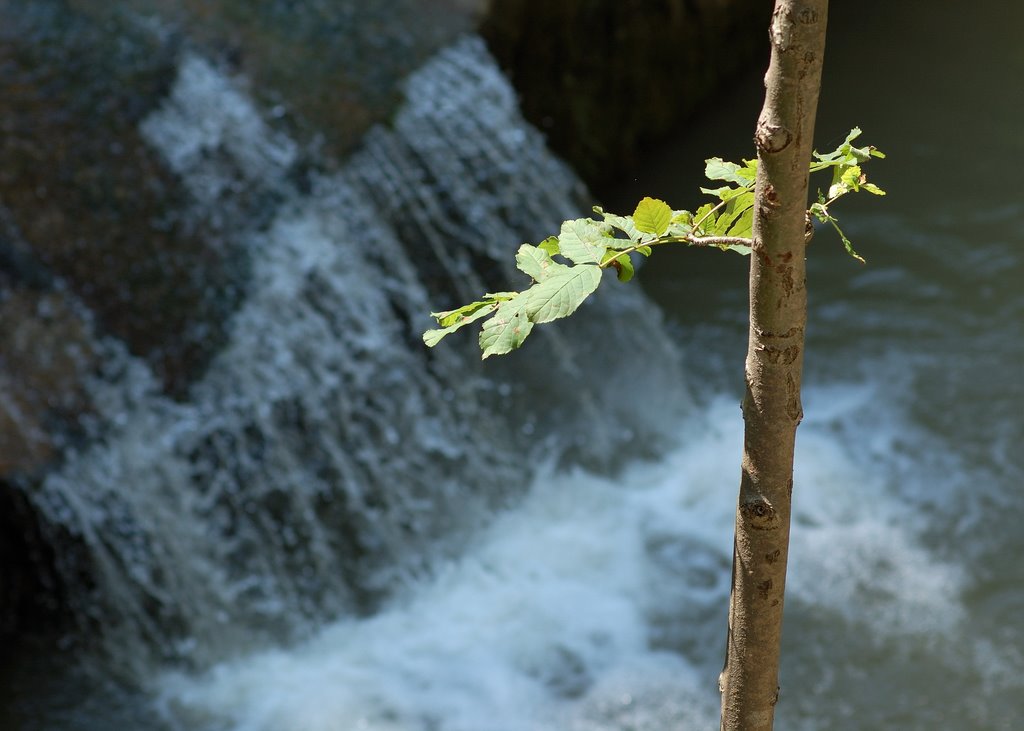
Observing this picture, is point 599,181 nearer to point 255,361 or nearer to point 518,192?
point 518,192

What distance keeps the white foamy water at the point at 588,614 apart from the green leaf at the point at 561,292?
2.38 metres

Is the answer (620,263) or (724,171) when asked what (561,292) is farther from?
(724,171)

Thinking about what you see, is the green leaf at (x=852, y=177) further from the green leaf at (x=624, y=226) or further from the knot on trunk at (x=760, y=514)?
the knot on trunk at (x=760, y=514)

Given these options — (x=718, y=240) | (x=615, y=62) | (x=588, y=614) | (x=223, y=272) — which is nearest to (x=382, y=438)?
(x=223, y=272)

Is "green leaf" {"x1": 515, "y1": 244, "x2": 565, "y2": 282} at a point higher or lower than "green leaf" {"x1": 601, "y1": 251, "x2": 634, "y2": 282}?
lower

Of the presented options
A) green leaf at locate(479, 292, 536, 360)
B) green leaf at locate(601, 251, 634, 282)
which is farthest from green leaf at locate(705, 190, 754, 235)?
green leaf at locate(479, 292, 536, 360)

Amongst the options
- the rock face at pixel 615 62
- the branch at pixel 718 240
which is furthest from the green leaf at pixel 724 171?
the rock face at pixel 615 62

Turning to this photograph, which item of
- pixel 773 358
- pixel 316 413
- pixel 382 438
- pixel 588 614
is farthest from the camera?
pixel 382 438

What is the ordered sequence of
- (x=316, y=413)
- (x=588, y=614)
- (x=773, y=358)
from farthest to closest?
(x=316, y=413) < (x=588, y=614) < (x=773, y=358)

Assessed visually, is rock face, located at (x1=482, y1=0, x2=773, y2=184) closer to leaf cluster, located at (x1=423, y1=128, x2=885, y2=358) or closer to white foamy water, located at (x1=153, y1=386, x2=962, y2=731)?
white foamy water, located at (x1=153, y1=386, x2=962, y2=731)

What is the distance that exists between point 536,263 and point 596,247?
0.18 feet

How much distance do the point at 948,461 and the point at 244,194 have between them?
2502mm

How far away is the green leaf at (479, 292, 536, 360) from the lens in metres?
0.94

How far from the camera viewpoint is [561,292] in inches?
37.0
